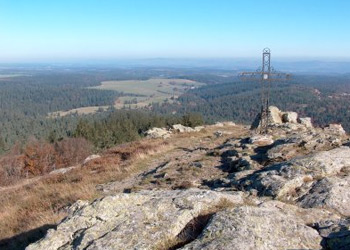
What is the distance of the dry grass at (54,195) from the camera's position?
8.72 metres

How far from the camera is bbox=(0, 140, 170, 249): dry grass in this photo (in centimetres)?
872

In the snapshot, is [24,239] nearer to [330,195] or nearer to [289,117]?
[330,195]

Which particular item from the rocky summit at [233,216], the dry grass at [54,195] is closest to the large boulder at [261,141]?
the dry grass at [54,195]

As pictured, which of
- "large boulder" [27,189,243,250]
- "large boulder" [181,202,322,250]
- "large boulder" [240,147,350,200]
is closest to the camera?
"large boulder" [181,202,322,250]

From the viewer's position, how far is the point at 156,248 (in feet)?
16.9

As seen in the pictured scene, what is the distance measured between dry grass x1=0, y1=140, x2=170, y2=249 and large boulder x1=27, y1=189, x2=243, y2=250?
243 cm

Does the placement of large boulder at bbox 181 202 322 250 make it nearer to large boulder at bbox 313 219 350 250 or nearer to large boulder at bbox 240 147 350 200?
large boulder at bbox 313 219 350 250

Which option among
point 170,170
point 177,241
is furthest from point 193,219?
point 170,170

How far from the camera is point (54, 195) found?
41.3 feet

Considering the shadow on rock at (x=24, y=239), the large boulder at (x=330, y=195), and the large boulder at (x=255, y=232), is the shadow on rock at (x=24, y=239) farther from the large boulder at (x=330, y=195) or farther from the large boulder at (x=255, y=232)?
the large boulder at (x=330, y=195)

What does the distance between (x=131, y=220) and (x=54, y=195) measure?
773 centimetres

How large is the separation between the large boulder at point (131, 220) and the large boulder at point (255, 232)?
26.9 inches

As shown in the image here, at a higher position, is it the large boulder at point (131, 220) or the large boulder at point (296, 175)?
the large boulder at point (131, 220)

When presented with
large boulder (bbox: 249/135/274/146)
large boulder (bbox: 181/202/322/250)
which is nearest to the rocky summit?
large boulder (bbox: 181/202/322/250)
